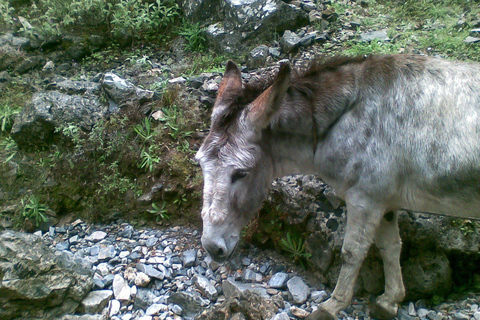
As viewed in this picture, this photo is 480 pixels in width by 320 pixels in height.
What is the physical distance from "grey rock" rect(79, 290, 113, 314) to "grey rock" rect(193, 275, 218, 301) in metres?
0.93

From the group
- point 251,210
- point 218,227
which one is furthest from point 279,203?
point 218,227

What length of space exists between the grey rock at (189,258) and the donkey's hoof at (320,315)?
154 cm

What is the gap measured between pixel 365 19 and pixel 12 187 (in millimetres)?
6648

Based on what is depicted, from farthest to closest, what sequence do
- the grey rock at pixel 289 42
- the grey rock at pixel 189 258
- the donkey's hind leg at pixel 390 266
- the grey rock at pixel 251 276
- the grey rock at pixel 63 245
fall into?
the grey rock at pixel 289 42 → the grey rock at pixel 63 245 → the grey rock at pixel 189 258 → the grey rock at pixel 251 276 → the donkey's hind leg at pixel 390 266

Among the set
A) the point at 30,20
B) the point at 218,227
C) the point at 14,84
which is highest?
the point at 30,20

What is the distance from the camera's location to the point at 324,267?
4098 mm

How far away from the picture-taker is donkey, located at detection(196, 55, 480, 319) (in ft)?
9.82

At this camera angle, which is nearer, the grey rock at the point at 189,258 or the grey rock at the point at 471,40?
the grey rock at the point at 189,258

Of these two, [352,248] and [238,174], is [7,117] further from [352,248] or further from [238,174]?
[352,248]

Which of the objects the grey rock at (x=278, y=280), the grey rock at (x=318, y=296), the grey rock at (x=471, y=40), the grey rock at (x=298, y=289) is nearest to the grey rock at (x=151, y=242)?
the grey rock at (x=278, y=280)

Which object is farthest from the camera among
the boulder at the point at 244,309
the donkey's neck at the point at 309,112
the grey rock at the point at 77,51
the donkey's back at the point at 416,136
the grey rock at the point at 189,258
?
the grey rock at the point at 77,51

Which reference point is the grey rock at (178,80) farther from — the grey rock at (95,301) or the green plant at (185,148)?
the grey rock at (95,301)

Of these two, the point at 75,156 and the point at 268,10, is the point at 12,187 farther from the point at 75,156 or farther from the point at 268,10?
the point at 268,10

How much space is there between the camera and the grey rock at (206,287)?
4.10 m
